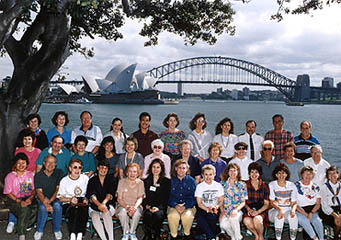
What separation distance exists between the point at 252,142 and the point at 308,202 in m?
1.34

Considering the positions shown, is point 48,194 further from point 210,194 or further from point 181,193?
point 210,194

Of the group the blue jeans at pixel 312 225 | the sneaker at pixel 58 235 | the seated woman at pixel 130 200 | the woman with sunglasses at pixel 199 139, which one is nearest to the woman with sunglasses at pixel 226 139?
the woman with sunglasses at pixel 199 139

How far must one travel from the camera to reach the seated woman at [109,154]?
4793mm

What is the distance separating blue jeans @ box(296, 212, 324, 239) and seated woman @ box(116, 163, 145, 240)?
2.09 meters

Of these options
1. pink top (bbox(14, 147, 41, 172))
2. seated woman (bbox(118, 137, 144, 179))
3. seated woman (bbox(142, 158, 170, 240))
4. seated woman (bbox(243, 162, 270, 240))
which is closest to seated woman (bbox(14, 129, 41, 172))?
pink top (bbox(14, 147, 41, 172))

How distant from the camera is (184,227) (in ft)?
13.9

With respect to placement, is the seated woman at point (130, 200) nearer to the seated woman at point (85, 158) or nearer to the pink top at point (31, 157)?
the seated woman at point (85, 158)

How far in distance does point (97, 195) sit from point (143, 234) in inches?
33.1

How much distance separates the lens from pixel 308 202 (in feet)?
14.4

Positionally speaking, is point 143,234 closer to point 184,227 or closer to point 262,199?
point 184,227

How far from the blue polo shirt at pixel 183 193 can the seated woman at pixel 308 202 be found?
140cm

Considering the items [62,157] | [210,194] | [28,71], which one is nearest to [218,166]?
[210,194]

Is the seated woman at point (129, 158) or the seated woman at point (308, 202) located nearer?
the seated woman at point (308, 202)

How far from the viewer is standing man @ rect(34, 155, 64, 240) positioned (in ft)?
14.1
